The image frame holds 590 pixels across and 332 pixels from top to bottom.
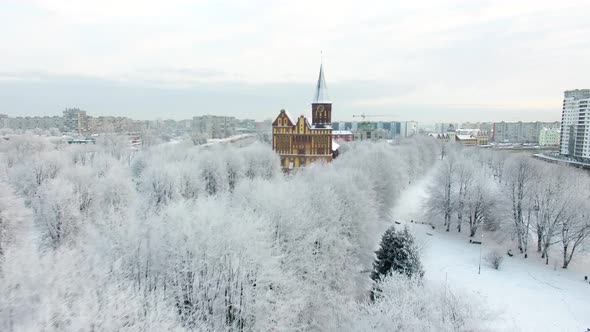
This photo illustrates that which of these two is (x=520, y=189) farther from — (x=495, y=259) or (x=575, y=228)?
(x=495, y=259)

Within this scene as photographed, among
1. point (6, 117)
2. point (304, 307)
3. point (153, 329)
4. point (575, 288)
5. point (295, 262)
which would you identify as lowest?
point (575, 288)

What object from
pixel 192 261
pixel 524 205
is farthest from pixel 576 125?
pixel 192 261

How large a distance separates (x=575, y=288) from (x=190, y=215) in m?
25.2

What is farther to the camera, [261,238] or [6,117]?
[6,117]

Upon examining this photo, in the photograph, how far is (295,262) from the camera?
1969 centimetres

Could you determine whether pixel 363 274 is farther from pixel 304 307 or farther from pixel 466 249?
pixel 466 249

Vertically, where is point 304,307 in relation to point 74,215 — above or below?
below

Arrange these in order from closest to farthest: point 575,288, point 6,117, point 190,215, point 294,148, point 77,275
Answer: point 77,275 < point 190,215 < point 575,288 < point 294,148 < point 6,117

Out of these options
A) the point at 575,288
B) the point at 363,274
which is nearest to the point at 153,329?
the point at 363,274

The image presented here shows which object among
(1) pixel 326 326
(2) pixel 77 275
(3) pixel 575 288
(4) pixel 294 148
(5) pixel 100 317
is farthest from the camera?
(4) pixel 294 148

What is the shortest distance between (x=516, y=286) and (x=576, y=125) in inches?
2989

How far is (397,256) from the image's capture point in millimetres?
20484

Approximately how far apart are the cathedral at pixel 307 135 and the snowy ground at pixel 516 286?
904 inches

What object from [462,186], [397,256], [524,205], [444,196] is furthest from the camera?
[444,196]
